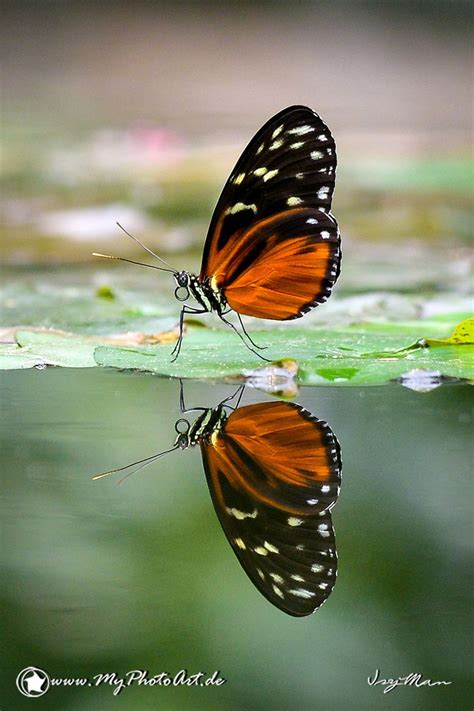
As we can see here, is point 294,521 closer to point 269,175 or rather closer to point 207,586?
point 207,586

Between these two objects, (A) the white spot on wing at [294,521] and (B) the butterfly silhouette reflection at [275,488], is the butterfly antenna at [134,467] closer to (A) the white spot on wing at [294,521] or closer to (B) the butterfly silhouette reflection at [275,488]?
(B) the butterfly silhouette reflection at [275,488]

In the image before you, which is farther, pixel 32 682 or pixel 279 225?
pixel 279 225

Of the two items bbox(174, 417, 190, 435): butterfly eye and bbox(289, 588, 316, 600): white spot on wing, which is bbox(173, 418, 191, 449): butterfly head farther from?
bbox(289, 588, 316, 600): white spot on wing

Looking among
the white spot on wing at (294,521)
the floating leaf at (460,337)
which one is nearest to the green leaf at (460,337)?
the floating leaf at (460,337)

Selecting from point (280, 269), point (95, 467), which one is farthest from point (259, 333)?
point (95, 467)

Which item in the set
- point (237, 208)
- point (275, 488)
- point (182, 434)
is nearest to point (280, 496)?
point (275, 488)

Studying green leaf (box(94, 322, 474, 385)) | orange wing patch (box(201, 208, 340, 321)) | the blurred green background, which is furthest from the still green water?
orange wing patch (box(201, 208, 340, 321))

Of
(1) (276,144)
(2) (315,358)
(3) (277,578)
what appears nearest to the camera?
(3) (277,578)
